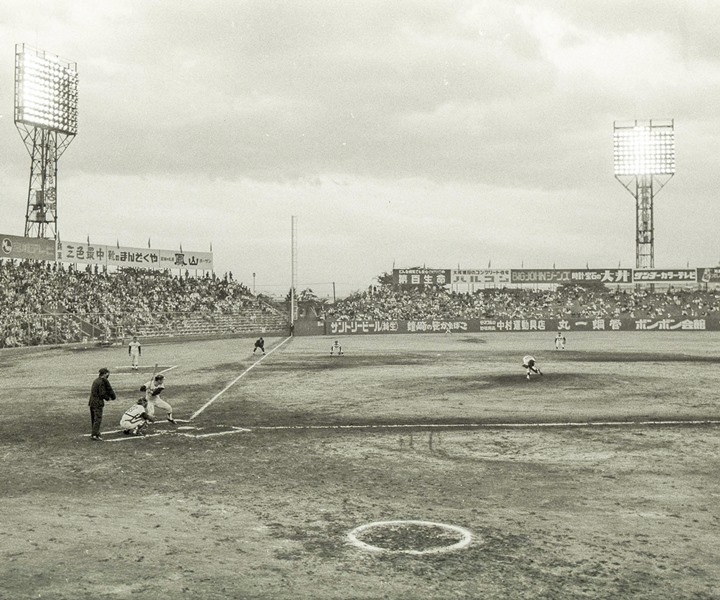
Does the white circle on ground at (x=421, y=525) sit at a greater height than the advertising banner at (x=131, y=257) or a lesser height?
lesser

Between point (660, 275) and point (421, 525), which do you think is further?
point (660, 275)

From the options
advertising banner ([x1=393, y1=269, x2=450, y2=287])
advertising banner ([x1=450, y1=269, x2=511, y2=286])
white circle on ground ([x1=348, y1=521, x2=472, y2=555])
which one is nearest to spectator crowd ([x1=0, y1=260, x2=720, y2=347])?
advertising banner ([x1=393, y1=269, x2=450, y2=287])

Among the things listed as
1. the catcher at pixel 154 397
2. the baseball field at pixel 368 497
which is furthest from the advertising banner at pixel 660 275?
the catcher at pixel 154 397

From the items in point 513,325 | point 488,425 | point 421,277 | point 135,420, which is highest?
point 421,277

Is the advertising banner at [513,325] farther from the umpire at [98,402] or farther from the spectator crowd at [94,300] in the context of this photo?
the umpire at [98,402]

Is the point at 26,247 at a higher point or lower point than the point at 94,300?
higher

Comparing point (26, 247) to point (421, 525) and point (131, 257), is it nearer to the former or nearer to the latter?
point (131, 257)

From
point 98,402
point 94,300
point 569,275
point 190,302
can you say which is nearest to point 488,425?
point 98,402

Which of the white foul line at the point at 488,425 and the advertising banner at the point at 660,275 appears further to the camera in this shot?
the advertising banner at the point at 660,275
